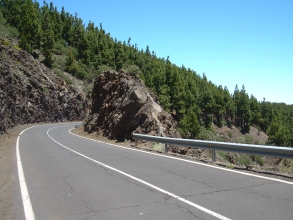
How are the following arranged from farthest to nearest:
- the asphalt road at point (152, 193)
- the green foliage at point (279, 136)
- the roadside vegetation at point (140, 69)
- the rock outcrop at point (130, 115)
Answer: the green foliage at point (279, 136) → the roadside vegetation at point (140, 69) → the rock outcrop at point (130, 115) → the asphalt road at point (152, 193)

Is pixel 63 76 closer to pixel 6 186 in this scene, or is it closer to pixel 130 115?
pixel 130 115

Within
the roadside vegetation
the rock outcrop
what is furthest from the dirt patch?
the roadside vegetation

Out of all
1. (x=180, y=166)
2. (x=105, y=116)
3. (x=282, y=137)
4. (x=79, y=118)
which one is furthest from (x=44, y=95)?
(x=282, y=137)

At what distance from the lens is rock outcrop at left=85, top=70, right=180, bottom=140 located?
18.7 meters

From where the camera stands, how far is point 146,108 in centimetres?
1928

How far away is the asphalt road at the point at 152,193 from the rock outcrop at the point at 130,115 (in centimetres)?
844

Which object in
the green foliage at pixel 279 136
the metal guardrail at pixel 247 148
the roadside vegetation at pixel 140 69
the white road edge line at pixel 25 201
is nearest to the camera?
the white road edge line at pixel 25 201

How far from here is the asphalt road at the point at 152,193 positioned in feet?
17.4

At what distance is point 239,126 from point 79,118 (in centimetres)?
7021

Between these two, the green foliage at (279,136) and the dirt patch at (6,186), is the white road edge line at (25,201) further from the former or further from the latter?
the green foliage at (279,136)

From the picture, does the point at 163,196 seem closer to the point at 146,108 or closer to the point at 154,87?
the point at 146,108

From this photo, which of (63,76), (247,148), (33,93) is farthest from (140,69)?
(247,148)

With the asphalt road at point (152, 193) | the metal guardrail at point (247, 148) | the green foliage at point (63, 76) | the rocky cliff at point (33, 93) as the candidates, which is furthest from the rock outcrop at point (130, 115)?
the green foliage at point (63, 76)

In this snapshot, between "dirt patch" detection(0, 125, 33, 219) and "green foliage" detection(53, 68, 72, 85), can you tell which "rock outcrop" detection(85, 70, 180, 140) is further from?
"green foliage" detection(53, 68, 72, 85)
